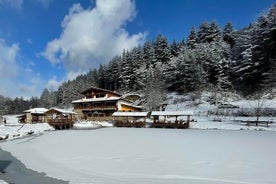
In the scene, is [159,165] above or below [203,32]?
below

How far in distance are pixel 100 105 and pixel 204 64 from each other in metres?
29.7

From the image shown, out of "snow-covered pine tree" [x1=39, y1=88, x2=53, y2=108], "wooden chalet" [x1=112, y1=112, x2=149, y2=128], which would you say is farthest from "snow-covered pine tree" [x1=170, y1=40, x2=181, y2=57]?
"snow-covered pine tree" [x1=39, y1=88, x2=53, y2=108]

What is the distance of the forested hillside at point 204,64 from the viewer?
196 ft

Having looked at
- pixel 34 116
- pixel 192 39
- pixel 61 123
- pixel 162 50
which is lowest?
pixel 61 123

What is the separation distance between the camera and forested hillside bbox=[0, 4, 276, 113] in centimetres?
5962

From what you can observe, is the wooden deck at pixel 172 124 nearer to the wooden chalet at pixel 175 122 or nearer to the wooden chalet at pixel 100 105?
the wooden chalet at pixel 175 122

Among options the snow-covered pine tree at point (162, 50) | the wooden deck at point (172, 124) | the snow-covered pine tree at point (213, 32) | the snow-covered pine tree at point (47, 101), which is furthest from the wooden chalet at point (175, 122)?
the snow-covered pine tree at point (47, 101)

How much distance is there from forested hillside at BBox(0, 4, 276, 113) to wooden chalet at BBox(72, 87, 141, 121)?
6831 millimetres

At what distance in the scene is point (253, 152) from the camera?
19281 mm

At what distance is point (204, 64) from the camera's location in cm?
7275

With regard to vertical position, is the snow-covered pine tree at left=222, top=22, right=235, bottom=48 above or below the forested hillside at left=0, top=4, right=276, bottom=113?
above

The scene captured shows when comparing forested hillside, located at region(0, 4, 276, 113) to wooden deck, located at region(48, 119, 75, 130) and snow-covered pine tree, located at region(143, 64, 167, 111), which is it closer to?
snow-covered pine tree, located at region(143, 64, 167, 111)

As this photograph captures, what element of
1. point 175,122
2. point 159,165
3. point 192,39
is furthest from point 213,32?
point 159,165

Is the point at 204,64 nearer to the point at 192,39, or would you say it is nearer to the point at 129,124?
the point at 192,39
